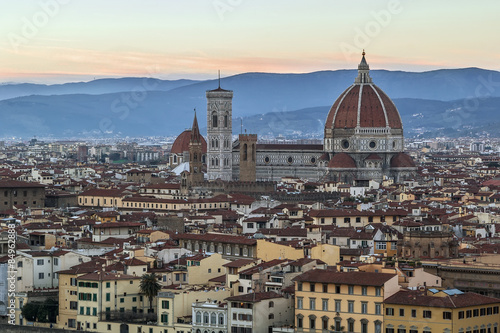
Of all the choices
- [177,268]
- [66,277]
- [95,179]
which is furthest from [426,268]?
[95,179]

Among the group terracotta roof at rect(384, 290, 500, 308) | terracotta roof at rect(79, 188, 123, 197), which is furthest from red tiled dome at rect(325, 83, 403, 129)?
terracotta roof at rect(384, 290, 500, 308)

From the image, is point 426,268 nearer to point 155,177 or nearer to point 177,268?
point 177,268

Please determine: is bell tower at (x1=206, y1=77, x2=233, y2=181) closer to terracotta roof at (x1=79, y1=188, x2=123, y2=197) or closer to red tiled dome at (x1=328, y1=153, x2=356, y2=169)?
red tiled dome at (x1=328, y1=153, x2=356, y2=169)

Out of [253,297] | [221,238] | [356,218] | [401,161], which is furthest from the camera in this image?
[401,161]

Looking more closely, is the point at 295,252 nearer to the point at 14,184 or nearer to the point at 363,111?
the point at 14,184

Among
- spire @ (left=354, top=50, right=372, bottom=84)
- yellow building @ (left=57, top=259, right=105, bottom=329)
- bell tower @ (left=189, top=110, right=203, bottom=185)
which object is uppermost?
spire @ (left=354, top=50, right=372, bottom=84)

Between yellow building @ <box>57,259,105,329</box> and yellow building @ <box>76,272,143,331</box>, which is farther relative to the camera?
yellow building @ <box>57,259,105,329</box>

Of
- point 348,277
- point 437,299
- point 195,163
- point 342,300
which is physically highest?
point 195,163

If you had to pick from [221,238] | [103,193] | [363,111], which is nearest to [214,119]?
[363,111]
